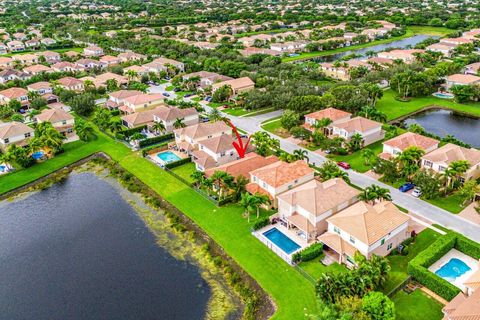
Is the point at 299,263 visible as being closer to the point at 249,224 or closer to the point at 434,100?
the point at 249,224

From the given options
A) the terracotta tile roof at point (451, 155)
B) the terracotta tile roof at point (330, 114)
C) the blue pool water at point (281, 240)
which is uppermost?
the terracotta tile roof at point (451, 155)

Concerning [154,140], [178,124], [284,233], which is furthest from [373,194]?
[154,140]

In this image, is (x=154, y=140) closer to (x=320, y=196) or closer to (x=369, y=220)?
(x=320, y=196)

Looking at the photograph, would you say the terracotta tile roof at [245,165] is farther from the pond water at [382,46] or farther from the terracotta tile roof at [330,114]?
the pond water at [382,46]

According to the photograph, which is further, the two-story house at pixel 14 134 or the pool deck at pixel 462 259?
the two-story house at pixel 14 134

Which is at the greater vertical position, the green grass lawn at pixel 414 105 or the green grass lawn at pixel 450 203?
the green grass lawn at pixel 450 203

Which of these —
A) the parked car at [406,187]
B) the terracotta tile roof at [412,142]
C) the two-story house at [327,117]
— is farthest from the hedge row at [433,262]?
the two-story house at [327,117]

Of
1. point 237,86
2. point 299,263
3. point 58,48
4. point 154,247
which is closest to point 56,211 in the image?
point 154,247
